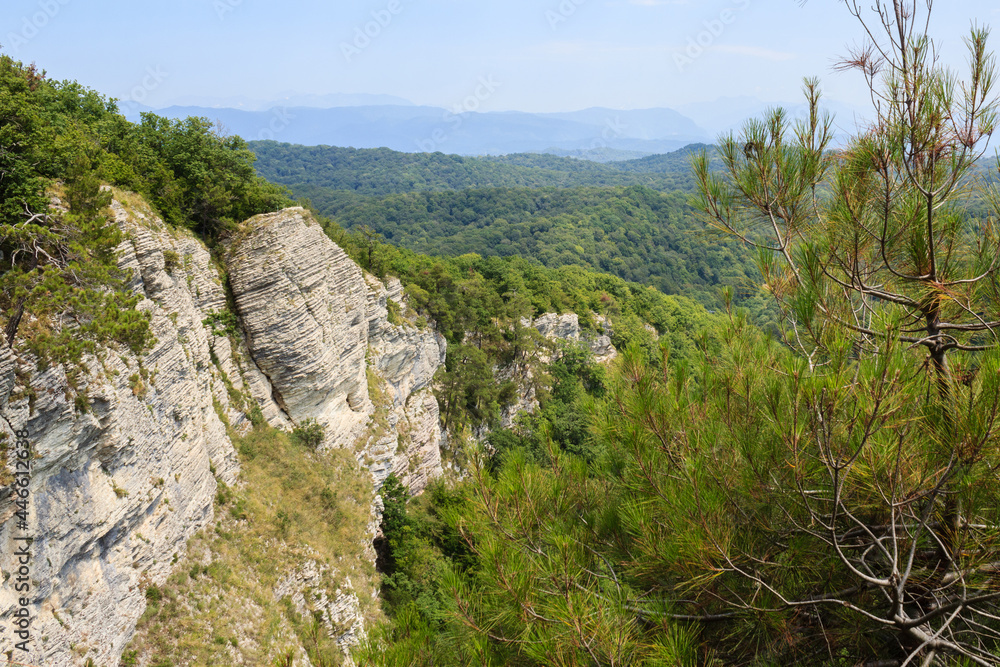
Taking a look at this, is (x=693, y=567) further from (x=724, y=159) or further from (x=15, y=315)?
(x=15, y=315)

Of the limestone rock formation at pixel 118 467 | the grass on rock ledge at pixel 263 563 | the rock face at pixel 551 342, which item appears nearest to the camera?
the limestone rock formation at pixel 118 467

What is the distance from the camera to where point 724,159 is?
15.7 ft

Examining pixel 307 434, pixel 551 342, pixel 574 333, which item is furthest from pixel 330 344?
pixel 574 333

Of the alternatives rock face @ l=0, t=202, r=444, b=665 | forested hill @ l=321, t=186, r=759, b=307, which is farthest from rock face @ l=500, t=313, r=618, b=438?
forested hill @ l=321, t=186, r=759, b=307

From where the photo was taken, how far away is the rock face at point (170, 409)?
7.93m

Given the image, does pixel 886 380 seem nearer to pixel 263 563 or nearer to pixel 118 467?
pixel 118 467

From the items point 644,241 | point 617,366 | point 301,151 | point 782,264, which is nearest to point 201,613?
point 617,366

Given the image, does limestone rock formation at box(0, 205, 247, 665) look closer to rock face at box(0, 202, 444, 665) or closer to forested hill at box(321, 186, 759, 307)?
rock face at box(0, 202, 444, 665)

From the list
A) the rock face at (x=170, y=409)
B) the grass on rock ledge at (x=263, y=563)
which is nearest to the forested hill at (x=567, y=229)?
the rock face at (x=170, y=409)

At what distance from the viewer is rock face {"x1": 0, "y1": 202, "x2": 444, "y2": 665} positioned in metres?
7.93

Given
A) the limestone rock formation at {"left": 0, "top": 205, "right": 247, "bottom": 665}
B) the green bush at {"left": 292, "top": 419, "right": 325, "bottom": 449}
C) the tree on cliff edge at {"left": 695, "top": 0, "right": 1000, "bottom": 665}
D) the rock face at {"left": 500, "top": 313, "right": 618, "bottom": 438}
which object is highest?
the tree on cliff edge at {"left": 695, "top": 0, "right": 1000, "bottom": 665}

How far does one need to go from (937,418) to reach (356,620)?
594 inches

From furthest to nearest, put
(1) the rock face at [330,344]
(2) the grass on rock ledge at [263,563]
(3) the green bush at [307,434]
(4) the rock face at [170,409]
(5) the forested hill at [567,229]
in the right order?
(5) the forested hill at [567,229], (3) the green bush at [307,434], (1) the rock face at [330,344], (2) the grass on rock ledge at [263,563], (4) the rock face at [170,409]

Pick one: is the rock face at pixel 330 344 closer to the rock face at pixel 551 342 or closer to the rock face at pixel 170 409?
the rock face at pixel 170 409
